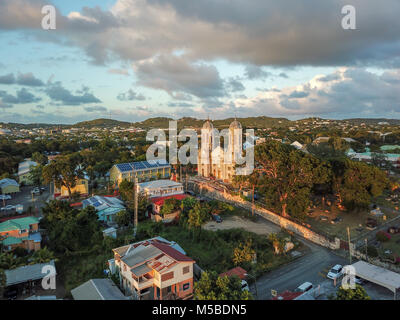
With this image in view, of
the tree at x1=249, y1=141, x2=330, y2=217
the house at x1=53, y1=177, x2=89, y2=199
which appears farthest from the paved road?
the house at x1=53, y1=177, x2=89, y2=199

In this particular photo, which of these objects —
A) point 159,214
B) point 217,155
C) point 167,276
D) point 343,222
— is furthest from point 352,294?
point 217,155

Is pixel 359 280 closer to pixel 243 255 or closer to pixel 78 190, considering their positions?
pixel 243 255

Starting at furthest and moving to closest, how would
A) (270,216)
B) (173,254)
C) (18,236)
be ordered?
(270,216) → (18,236) → (173,254)

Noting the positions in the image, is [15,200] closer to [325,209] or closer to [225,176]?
[225,176]

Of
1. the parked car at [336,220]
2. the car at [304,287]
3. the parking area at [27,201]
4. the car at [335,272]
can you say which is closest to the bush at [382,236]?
the parked car at [336,220]
